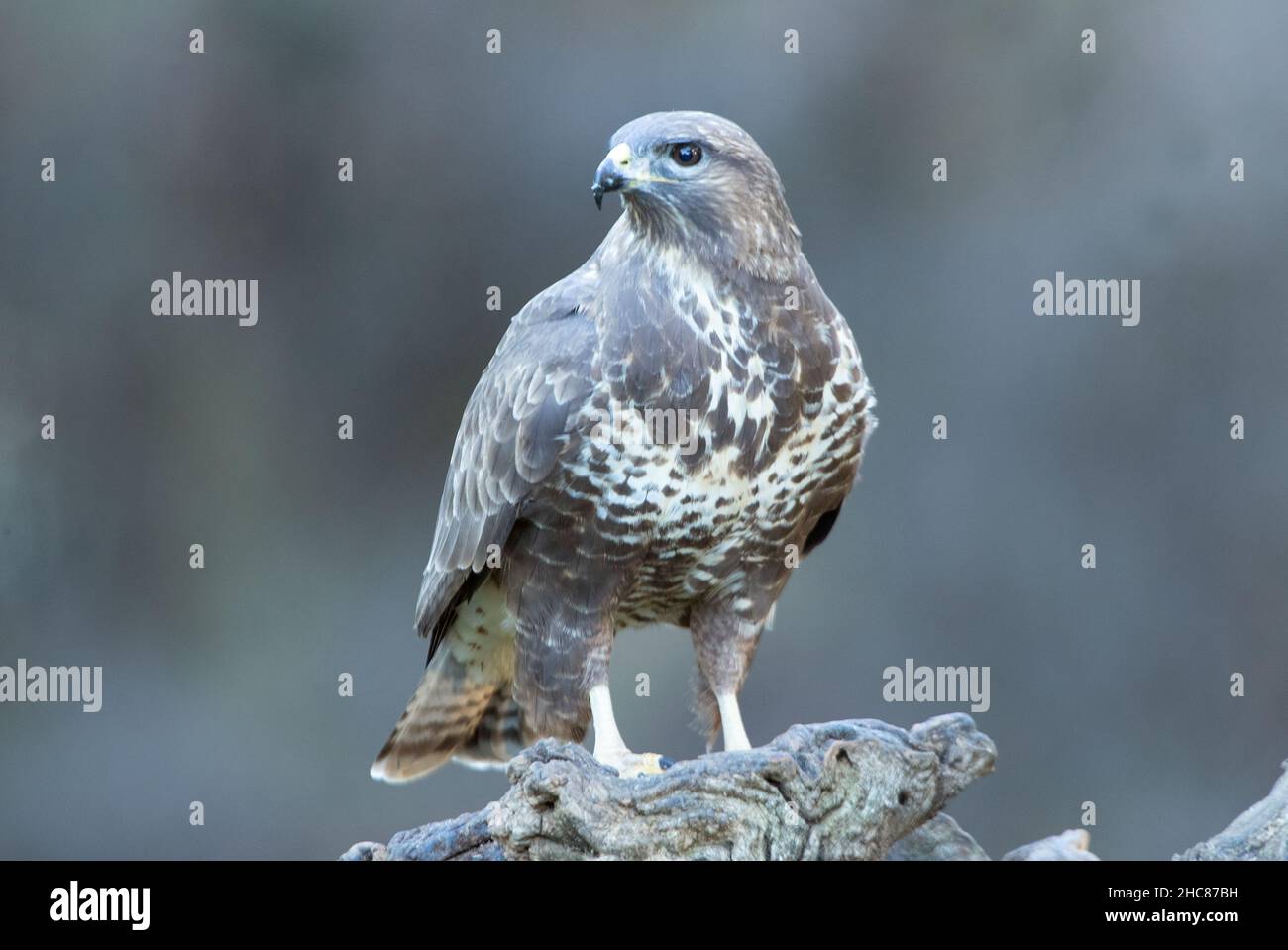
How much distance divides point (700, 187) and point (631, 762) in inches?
59.3

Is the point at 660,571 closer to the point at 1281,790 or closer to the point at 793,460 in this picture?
the point at 793,460

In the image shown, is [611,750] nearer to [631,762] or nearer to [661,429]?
[631,762]

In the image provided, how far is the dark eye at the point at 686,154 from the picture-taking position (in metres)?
4.19

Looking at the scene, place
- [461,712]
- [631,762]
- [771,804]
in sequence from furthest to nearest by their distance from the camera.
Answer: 1. [461,712]
2. [631,762]
3. [771,804]

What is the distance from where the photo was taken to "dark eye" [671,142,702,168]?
419cm

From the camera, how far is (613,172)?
4.12 metres

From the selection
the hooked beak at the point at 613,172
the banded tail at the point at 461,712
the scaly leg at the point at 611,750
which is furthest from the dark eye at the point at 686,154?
the banded tail at the point at 461,712

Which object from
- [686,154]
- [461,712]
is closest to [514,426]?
[686,154]

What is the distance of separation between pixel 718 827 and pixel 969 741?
28.5 inches

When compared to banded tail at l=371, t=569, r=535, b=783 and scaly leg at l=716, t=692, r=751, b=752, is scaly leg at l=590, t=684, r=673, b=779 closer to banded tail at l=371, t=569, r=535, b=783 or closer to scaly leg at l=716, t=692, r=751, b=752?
scaly leg at l=716, t=692, r=751, b=752

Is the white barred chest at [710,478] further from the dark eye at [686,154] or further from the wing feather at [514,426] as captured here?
the dark eye at [686,154]

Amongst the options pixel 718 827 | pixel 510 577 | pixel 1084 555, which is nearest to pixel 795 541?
pixel 510 577

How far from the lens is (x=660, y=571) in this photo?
4.40 meters

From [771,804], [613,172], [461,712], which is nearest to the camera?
[771,804]
